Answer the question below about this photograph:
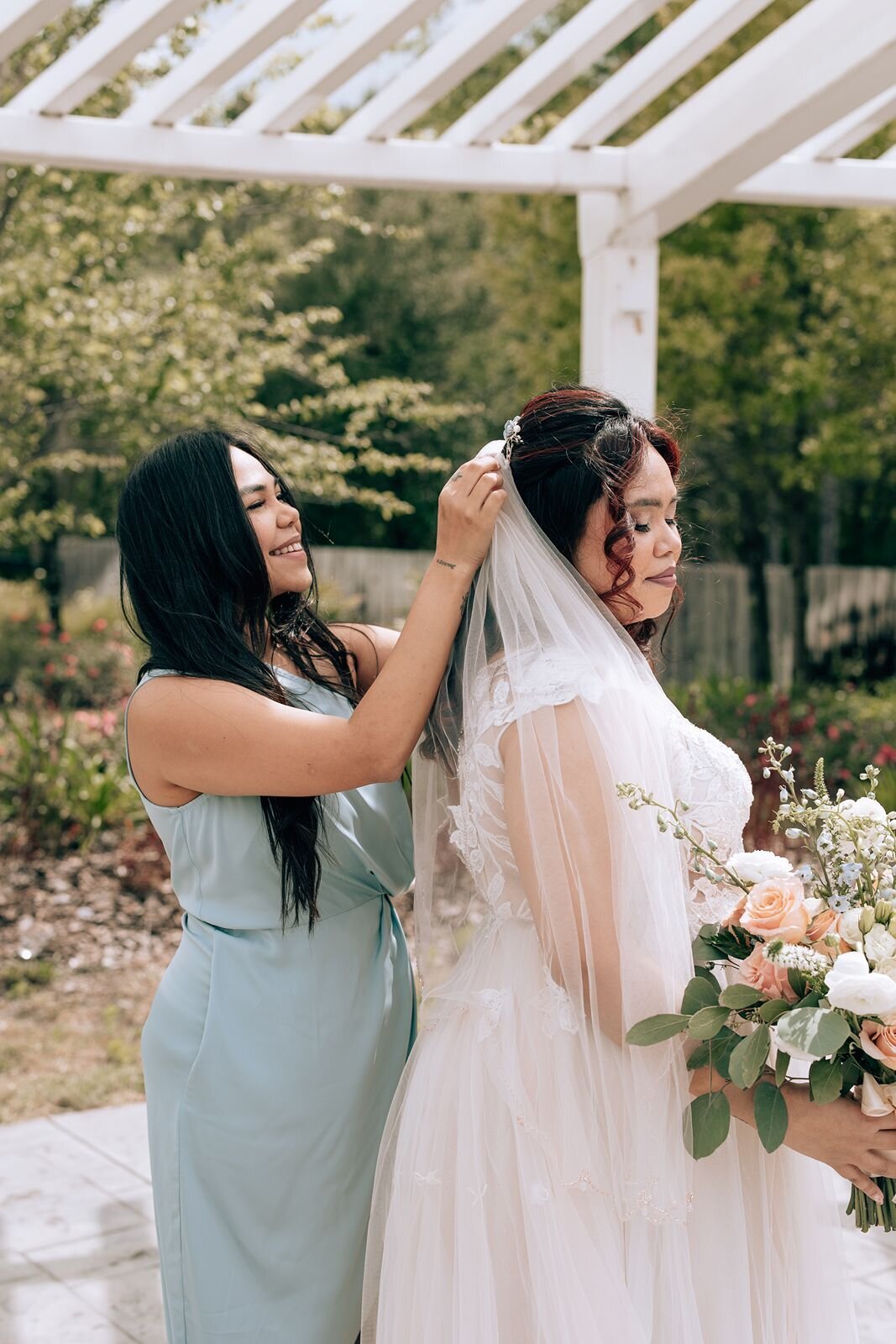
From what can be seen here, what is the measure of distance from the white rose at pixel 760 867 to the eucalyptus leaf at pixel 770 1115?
0.94 feet

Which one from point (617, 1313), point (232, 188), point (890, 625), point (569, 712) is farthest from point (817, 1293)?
point (890, 625)

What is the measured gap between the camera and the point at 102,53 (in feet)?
13.6

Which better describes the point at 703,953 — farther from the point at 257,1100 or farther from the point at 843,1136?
the point at 257,1100

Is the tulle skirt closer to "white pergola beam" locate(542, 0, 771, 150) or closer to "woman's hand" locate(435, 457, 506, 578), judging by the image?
"woman's hand" locate(435, 457, 506, 578)

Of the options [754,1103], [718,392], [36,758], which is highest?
[718,392]

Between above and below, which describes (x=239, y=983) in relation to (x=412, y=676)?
below

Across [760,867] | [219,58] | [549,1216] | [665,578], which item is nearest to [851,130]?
[219,58]

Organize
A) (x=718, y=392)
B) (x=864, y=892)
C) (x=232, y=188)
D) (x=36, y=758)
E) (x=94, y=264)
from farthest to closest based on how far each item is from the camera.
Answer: (x=718, y=392)
(x=232, y=188)
(x=94, y=264)
(x=36, y=758)
(x=864, y=892)

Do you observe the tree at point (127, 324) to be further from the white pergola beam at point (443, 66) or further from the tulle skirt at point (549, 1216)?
the tulle skirt at point (549, 1216)

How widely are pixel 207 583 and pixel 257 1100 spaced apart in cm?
87

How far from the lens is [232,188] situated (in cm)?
934

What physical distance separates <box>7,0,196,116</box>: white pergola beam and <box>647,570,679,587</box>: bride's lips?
277cm

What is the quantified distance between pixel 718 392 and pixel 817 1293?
11406 millimetres

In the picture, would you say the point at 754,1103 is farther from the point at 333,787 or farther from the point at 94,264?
the point at 94,264
